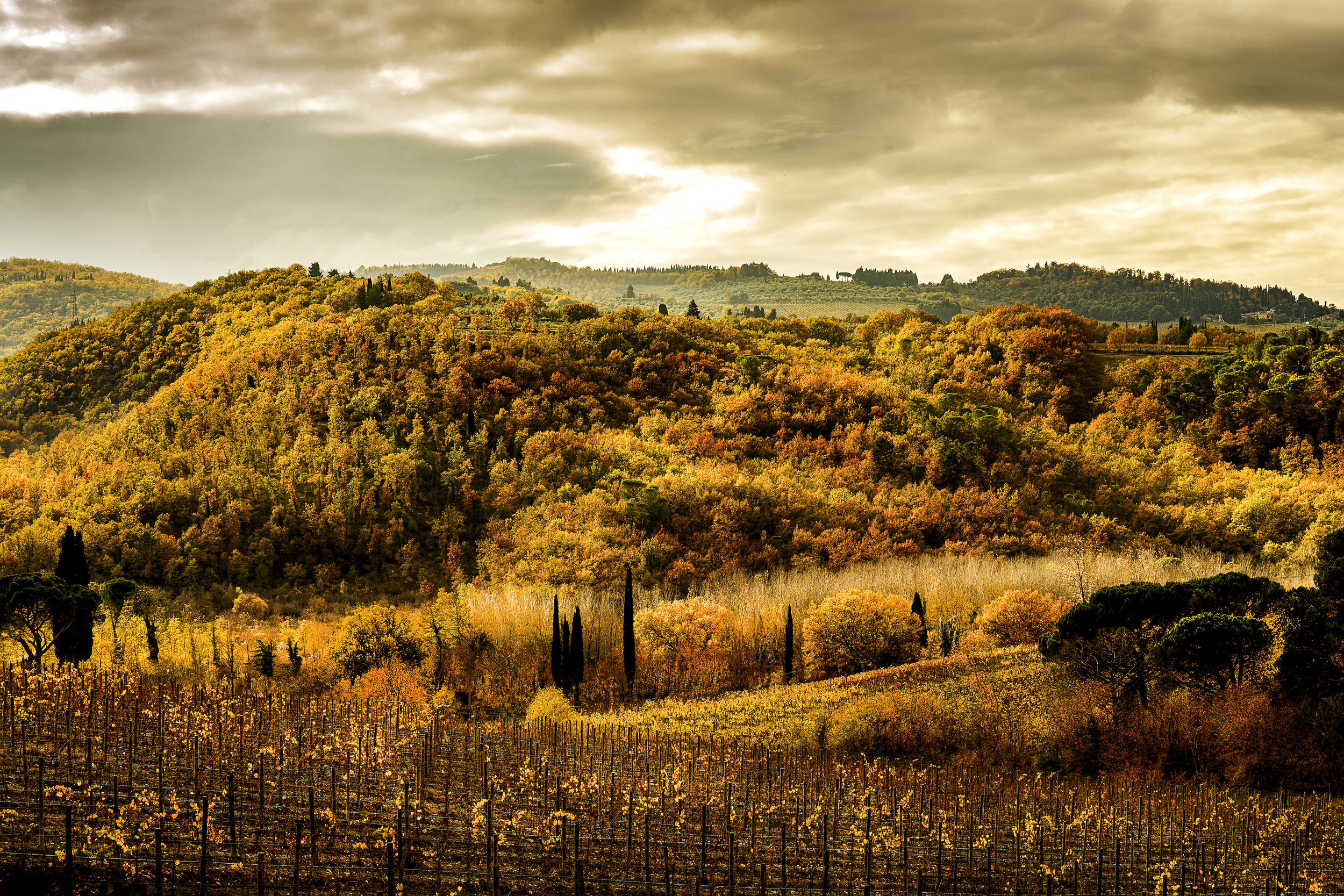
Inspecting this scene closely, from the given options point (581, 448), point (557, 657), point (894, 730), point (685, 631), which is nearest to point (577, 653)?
point (557, 657)

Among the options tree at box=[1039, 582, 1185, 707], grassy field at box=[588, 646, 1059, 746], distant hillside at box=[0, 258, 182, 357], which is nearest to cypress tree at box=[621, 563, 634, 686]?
grassy field at box=[588, 646, 1059, 746]

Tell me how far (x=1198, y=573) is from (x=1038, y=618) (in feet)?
33.2

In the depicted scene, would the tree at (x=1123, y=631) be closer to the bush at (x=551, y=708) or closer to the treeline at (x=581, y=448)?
the bush at (x=551, y=708)

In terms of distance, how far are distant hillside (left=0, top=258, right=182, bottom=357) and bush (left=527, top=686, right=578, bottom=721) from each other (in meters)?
93.9

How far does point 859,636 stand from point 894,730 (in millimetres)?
7431

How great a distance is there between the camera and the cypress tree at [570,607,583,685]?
29.8 m

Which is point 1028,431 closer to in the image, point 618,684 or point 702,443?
point 702,443

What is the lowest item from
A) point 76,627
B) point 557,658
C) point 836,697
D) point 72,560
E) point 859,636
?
point 836,697

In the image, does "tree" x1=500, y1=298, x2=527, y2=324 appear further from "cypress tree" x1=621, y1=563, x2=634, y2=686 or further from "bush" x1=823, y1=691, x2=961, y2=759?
"bush" x1=823, y1=691, x2=961, y2=759

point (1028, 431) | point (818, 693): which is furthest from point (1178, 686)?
point (1028, 431)

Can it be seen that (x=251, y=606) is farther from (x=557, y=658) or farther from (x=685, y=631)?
(x=685, y=631)

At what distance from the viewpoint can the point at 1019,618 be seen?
33.3 meters

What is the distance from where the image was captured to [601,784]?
18.1 metres

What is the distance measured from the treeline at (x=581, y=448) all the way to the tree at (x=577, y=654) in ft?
24.0
